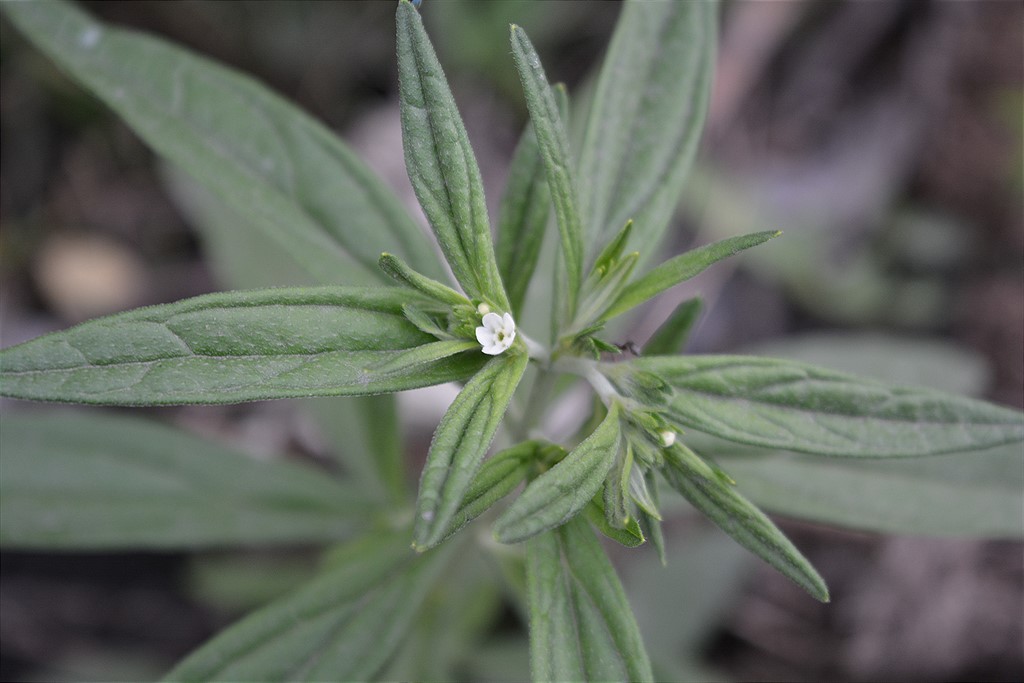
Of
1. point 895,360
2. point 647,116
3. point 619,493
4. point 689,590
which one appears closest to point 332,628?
point 619,493

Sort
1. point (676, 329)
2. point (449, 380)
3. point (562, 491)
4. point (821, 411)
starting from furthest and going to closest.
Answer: point (676, 329) < point (821, 411) < point (449, 380) < point (562, 491)

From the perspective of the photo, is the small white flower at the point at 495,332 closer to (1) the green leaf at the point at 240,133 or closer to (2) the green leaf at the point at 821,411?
(2) the green leaf at the point at 821,411

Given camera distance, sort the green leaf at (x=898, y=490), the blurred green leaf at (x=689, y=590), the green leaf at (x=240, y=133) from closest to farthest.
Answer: the green leaf at (x=240, y=133) → the green leaf at (x=898, y=490) → the blurred green leaf at (x=689, y=590)

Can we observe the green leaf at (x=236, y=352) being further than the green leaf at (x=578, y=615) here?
No

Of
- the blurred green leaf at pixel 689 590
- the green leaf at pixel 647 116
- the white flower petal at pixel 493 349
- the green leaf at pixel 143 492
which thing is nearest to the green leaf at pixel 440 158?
the white flower petal at pixel 493 349

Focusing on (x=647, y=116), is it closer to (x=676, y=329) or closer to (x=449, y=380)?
(x=676, y=329)

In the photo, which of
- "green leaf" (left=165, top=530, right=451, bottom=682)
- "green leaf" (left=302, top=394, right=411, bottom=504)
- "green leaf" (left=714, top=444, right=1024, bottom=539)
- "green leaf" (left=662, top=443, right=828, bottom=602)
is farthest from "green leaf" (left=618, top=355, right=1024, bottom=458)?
"green leaf" (left=302, top=394, right=411, bottom=504)

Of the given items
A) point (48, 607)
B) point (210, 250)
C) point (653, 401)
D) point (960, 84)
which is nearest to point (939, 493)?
point (653, 401)
